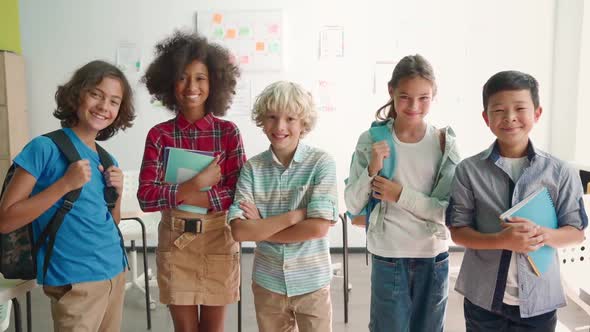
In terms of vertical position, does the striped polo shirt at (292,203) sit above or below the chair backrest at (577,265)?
above

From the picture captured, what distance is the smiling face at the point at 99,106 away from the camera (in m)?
1.48

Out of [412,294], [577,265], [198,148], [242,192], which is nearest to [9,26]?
[198,148]

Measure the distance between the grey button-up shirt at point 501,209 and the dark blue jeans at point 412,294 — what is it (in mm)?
101

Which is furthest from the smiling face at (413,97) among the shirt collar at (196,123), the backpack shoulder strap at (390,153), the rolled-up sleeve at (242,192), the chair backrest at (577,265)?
the chair backrest at (577,265)

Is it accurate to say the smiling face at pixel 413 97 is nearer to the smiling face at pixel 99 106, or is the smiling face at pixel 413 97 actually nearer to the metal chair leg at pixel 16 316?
the smiling face at pixel 99 106

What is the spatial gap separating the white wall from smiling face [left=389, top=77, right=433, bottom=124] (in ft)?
8.65

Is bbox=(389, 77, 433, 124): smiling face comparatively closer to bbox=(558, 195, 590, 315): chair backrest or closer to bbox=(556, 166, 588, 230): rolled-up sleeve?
bbox=(556, 166, 588, 230): rolled-up sleeve

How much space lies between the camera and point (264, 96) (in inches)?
58.3

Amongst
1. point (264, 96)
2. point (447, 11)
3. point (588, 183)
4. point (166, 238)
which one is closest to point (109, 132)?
point (166, 238)

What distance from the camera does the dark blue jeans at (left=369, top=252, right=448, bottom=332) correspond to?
1450mm

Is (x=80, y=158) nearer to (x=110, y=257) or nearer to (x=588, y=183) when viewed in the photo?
(x=110, y=257)

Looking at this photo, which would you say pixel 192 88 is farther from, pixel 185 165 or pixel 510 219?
pixel 510 219

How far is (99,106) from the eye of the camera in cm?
149

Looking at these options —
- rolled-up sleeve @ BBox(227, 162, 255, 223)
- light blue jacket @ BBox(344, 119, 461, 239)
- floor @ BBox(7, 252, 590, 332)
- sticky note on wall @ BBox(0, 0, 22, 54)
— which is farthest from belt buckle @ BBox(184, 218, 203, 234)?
sticky note on wall @ BBox(0, 0, 22, 54)
